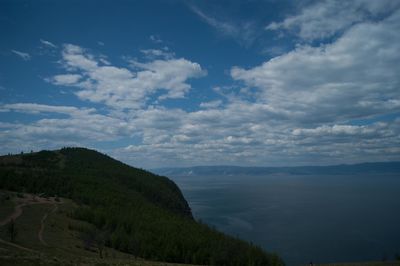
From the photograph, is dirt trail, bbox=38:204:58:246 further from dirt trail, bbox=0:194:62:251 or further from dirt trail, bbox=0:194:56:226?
dirt trail, bbox=0:194:56:226

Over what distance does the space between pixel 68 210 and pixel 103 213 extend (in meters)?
8.97

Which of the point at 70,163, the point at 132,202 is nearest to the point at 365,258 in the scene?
the point at 132,202

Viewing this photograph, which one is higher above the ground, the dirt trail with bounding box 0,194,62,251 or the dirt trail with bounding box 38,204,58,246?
the dirt trail with bounding box 0,194,62,251

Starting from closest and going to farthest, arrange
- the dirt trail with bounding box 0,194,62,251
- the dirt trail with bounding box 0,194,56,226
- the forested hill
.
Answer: the dirt trail with bounding box 0,194,62,251 → the dirt trail with bounding box 0,194,56,226 → the forested hill

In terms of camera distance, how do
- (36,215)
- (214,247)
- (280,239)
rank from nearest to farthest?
(36,215), (214,247), (280,239)

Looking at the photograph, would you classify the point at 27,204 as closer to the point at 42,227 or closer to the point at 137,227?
the point at 42,227

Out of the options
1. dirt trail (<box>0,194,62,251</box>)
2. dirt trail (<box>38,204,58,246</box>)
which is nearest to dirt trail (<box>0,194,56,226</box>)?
dirt trail (<box>0,194,62,251</box>)

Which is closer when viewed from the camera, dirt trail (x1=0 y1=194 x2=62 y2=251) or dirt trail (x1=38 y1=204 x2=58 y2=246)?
dirt trail (x1=38 y1=204 x2=58 y2=246)

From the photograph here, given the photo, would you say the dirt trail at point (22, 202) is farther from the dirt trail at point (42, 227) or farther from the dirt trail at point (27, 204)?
the dirt trail at point (42, 227)

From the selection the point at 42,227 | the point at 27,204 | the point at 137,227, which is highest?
the point at 27,204

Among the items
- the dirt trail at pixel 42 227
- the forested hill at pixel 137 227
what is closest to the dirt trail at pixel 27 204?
the dirt trail at pixel 42 227

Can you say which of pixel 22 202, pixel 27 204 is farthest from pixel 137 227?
pixel 22 202

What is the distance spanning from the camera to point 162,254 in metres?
77.4

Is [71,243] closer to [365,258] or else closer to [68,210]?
[68,210]
